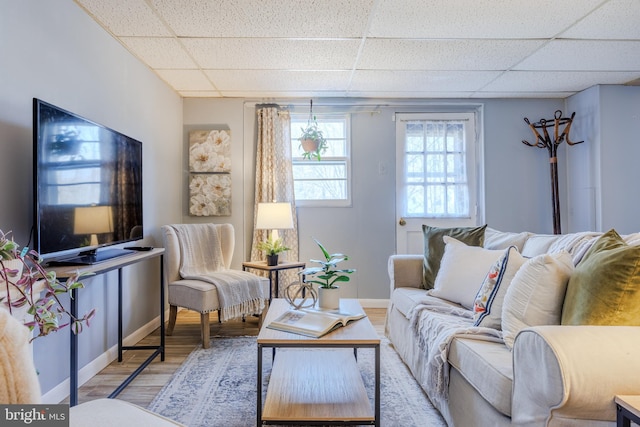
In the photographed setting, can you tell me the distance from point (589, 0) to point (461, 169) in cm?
207

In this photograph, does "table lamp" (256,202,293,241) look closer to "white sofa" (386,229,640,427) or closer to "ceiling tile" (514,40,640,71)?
"white sofa" (386,229,640,427)

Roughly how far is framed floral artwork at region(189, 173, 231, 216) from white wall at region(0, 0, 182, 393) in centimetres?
30

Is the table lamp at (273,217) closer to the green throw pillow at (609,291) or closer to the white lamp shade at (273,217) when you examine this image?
the white lamp shade at (273,217)

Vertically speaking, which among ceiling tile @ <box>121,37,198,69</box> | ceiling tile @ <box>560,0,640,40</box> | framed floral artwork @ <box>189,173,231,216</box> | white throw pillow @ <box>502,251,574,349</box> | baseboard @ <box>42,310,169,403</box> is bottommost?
baseboard @ <box>42,310,169,403</box>

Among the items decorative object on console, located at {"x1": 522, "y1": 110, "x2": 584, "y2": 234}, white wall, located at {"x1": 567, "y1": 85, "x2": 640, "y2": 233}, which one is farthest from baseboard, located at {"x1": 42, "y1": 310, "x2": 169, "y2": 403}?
white wall, located at {"x1": 567, "y1": 85, "x2": 640, "y2": 233}

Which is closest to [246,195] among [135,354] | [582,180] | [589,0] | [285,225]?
[285,225]

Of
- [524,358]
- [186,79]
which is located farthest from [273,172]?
[524,358]

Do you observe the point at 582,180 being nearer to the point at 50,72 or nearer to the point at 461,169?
the point at 461,169

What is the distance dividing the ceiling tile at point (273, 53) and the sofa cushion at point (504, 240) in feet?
5.67

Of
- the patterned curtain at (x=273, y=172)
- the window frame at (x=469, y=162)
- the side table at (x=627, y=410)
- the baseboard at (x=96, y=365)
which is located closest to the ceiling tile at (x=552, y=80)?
the window frame at (x=469, y=162)

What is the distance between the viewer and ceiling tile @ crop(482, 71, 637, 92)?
10.9ft

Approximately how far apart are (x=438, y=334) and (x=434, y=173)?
2.59 metres

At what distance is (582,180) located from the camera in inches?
150

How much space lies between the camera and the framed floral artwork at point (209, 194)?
3.93 m
